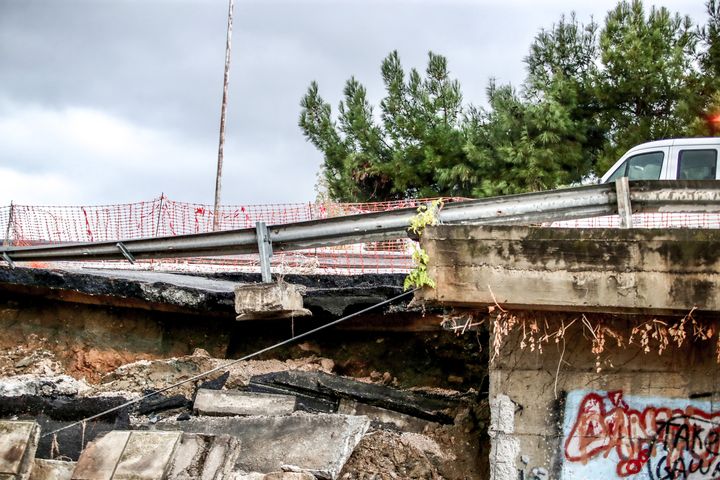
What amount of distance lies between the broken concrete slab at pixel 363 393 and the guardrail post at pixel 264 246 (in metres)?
1.10

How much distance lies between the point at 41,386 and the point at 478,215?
16.9ft

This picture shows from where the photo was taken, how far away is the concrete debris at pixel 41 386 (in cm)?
917

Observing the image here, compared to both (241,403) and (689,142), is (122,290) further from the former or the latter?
(689,142)

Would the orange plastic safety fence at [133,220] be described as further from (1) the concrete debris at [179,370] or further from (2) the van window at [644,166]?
(1) the concrete debris at [179,370]

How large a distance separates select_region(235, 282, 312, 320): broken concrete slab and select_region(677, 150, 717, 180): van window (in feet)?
24.6

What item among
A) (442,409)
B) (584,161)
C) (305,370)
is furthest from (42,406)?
(584,161)

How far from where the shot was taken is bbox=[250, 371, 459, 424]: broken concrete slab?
8375 mm

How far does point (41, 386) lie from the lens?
9.25 metres

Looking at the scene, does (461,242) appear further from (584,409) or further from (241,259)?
(241,259)

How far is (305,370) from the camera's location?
9.13 metres

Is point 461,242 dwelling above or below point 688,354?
above

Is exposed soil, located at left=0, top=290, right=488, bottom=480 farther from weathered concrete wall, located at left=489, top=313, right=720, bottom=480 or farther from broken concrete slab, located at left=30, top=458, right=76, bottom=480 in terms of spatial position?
weathered concrete wall, located at left=489, top=313, right=720, bottom=480

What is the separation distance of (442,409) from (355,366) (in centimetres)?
154

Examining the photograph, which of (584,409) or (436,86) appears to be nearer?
(584,409)
